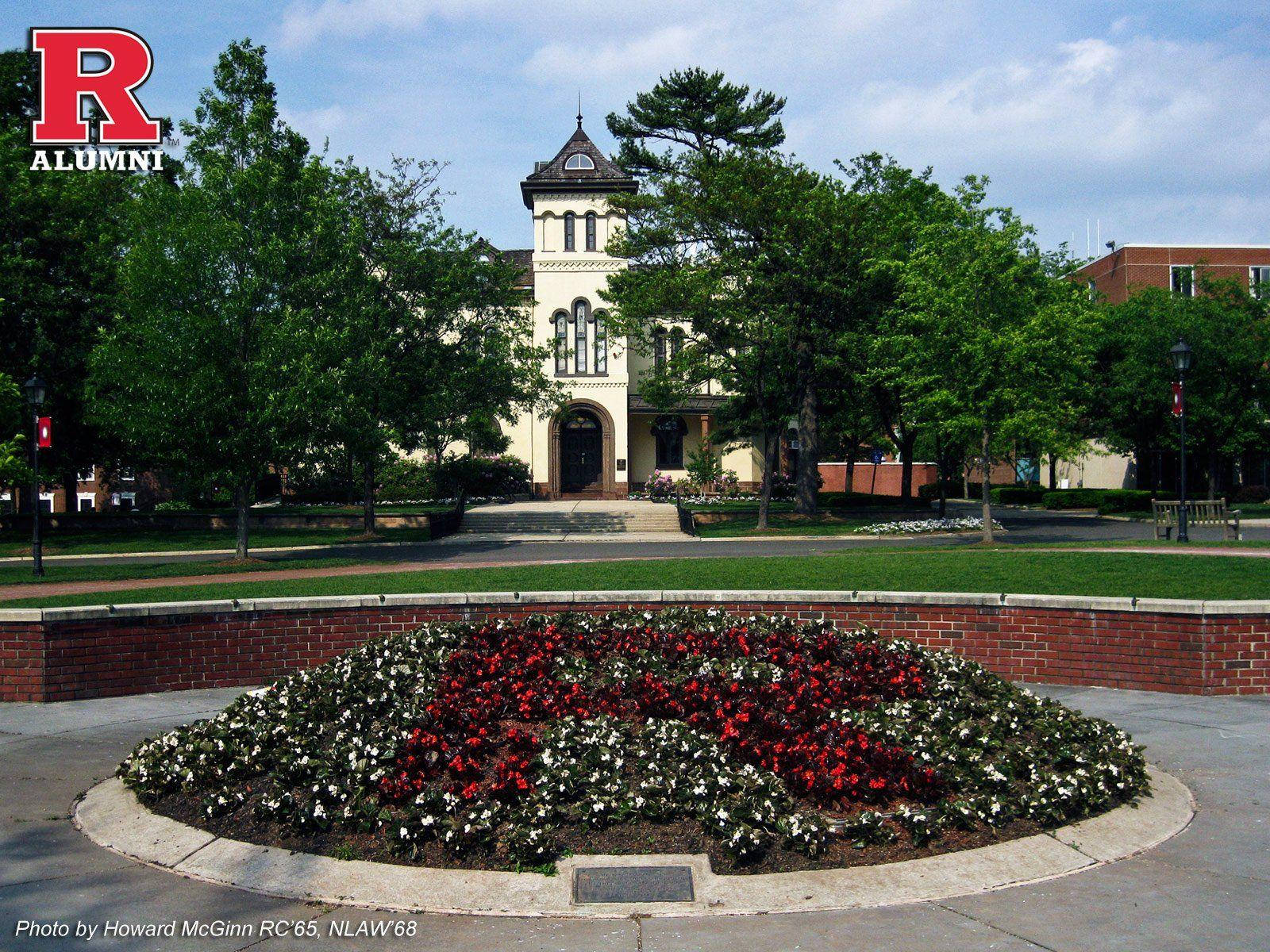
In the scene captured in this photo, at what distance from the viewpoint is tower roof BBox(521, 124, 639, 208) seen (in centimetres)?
4797

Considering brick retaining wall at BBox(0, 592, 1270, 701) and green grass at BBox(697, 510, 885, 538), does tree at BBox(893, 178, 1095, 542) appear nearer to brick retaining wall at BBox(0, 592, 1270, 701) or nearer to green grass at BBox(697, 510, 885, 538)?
green grass at BBox(697, 510, 885, 538)

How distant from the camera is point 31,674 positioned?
10.3 m

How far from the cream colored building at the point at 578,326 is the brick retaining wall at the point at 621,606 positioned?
36.6 m

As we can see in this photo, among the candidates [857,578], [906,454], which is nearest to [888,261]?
[906,454]

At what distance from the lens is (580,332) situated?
1946 inches


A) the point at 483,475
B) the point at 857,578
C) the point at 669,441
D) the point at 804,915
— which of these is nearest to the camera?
the point at 804,915

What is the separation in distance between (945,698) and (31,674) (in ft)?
28.4

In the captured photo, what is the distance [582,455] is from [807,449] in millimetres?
16705

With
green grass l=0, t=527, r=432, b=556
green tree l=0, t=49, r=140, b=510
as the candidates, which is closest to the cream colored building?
green grass l=0, t=527, r=432, b=556

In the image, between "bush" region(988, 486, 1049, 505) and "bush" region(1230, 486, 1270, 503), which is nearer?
"bush" region(1230, 486, 1270, 503)

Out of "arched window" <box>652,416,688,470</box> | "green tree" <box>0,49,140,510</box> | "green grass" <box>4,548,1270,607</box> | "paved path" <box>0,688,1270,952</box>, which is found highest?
"green tree" <box>0,49,140,510</box>

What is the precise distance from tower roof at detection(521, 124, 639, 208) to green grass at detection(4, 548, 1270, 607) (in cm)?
3461

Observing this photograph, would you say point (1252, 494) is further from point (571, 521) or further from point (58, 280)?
point (58, 280)

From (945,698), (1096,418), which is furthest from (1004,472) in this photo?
(945,698)
